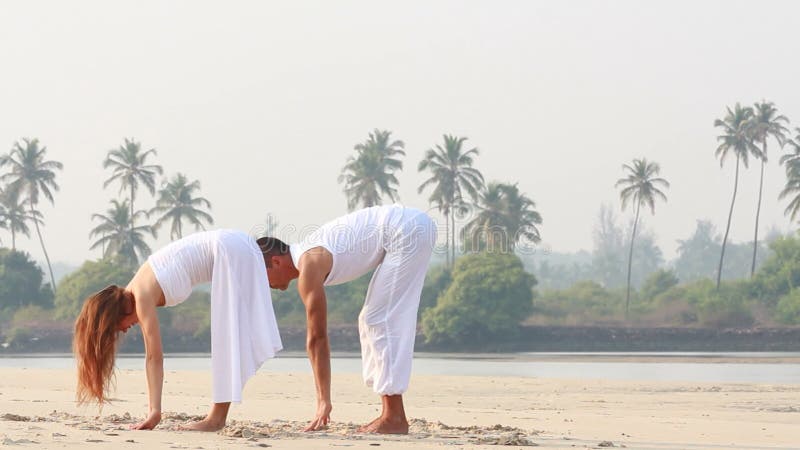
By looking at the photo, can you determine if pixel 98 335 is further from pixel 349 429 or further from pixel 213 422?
pixel 349 429

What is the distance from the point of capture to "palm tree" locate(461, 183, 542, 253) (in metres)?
77.2

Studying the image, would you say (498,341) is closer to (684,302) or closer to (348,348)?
(348,348)

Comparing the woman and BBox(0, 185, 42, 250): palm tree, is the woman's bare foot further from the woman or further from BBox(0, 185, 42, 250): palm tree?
BBox(0, 185, 42, 250): palm tree

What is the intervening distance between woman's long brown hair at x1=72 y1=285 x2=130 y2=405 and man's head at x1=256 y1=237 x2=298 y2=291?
32.9 inches

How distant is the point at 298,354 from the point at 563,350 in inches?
567

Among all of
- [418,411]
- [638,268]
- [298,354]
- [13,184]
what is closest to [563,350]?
[298,354]

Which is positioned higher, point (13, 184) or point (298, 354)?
point (13, 184)

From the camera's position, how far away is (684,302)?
76.6 metres

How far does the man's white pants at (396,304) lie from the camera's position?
7.27m

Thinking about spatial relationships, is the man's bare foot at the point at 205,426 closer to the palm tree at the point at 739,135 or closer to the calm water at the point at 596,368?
the calm water at the point at 596,368

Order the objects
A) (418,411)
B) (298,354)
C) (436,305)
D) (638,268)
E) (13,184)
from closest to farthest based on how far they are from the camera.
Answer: (418,411) → (298,354) → (436,305) → (13,184) → (638,268)

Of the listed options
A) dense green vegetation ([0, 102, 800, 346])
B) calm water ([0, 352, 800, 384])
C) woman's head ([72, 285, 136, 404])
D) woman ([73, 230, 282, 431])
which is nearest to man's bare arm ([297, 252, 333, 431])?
woman ([73, 230, 282, 431])

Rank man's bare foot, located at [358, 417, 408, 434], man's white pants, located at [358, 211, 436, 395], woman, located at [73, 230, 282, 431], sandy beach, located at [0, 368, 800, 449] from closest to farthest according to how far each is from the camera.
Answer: sandy beach, located at [0, 368, 800, 449] → woman, located at [73, 230, 282, 431] → man's bare foot, located at [358, 417, 408, 434] → man's white pants, located at [358, 211, 436, 395]

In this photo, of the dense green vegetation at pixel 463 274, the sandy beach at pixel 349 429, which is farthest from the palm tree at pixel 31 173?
the sandy beach at pixel 349 429
